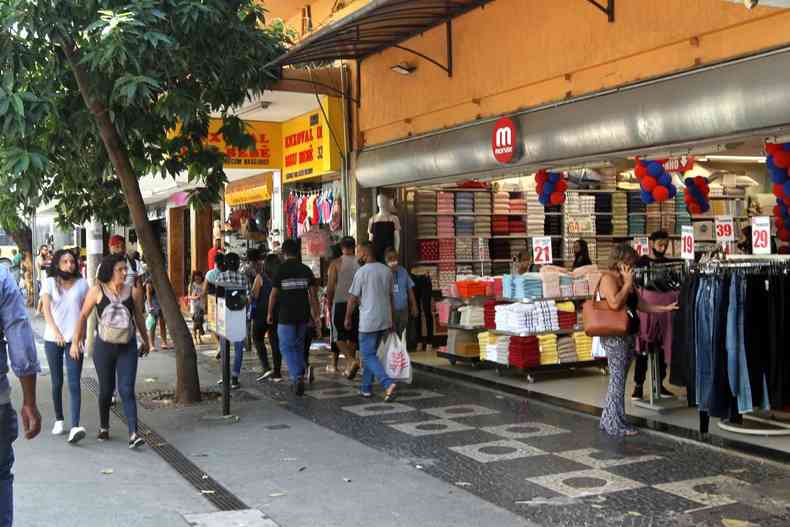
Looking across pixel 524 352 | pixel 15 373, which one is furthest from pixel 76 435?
pixel 524 352

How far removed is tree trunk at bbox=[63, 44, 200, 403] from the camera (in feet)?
32.2

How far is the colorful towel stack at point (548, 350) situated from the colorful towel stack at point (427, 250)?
11.5 feet

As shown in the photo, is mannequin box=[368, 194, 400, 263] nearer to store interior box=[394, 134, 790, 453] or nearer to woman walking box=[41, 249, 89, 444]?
store interior box=[394, 134, 790, 453]

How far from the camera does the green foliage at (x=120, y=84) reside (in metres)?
8.45

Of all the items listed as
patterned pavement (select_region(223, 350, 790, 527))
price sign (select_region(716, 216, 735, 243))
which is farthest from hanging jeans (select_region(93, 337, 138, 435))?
price sign (select_region(716, 216, 735, 243))

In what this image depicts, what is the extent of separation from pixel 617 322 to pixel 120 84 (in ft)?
17.5

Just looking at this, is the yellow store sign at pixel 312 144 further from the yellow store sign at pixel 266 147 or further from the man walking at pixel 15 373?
the man walking at pixel 15 373

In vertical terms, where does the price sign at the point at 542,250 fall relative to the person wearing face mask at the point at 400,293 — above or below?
above

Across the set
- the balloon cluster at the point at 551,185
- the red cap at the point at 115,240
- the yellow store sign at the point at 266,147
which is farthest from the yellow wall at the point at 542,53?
the red cap at the point at 115,240

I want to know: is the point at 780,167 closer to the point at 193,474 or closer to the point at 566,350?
the point at 566,350

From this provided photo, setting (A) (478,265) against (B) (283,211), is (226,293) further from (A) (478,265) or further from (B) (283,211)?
(B) (283,211)

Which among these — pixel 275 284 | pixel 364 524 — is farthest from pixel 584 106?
pixel 364 524

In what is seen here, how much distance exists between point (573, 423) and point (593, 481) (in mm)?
2180

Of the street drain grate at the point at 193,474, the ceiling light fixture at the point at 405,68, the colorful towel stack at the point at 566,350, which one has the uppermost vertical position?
the ceiling light fixture at the point at 405,68
